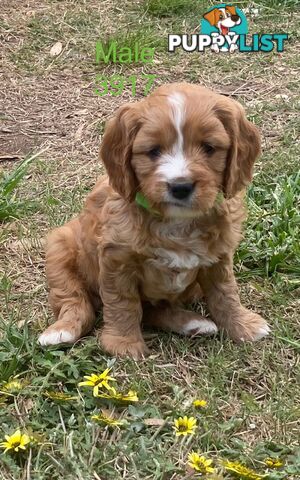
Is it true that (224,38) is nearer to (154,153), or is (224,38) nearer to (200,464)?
(154,153)

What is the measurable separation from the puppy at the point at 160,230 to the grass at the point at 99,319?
0.12m

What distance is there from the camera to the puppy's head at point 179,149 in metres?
2.79

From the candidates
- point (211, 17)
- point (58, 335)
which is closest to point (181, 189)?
point (58, 335)

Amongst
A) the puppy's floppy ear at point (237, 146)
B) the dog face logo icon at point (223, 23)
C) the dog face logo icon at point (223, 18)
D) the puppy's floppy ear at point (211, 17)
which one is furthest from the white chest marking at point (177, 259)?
the puppy's floppy ear at point (211, 17)

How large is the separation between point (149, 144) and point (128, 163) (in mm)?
167

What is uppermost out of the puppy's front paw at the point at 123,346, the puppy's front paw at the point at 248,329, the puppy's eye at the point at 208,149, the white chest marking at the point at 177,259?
the puppy's eye at the point at 208,149

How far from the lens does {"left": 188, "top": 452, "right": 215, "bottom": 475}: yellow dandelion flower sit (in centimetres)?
259

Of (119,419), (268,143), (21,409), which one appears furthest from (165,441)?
(268,143)

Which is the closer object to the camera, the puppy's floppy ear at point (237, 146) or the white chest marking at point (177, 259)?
the puppy's floppy ear at point (237, 146)

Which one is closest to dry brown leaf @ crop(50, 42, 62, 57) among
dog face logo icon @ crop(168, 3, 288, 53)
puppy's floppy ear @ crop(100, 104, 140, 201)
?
dog face logo icon @ crop(168, 3, 288, 53)

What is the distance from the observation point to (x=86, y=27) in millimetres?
6805

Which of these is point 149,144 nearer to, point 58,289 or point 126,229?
point 126,229

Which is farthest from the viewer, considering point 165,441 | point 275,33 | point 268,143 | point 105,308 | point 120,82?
point 275,33

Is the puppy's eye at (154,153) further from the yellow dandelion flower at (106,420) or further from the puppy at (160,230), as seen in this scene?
the yellow dandelion flower at (106,420)
